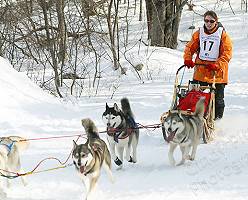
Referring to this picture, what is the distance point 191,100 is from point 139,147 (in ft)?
3.05

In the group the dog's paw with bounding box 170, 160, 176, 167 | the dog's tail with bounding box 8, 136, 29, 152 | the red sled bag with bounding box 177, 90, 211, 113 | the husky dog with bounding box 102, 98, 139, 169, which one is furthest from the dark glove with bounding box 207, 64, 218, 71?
the dog's tail with bounding box 8, 136, 29, 152

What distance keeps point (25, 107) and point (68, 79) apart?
170 inches

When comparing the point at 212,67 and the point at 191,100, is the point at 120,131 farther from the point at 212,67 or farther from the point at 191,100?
the point at 212,67

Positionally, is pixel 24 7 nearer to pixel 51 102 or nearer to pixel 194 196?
pixel 51 102

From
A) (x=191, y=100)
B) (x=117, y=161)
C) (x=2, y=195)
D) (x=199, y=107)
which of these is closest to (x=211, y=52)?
(x=191, y=100)

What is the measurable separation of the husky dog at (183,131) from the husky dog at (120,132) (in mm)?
413

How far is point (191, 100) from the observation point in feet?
17.9

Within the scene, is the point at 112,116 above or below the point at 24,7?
below

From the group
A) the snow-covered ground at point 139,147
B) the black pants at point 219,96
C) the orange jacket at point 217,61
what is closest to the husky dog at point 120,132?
the snow-covered ground at point 139,147

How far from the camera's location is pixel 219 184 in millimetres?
4211

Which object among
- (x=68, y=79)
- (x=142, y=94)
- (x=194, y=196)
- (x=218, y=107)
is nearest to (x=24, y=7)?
(x=68, y=79)

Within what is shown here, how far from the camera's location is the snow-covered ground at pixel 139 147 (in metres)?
4.19

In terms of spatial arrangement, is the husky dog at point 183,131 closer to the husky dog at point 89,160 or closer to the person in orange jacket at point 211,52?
the husky dog at point 89,160

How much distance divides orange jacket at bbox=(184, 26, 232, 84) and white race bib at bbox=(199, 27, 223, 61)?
49 mm
